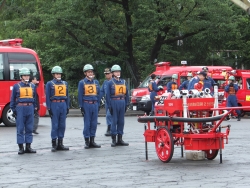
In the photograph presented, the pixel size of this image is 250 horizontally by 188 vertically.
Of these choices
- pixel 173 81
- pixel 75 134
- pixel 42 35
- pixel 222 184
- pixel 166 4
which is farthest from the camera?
pixel 42 35

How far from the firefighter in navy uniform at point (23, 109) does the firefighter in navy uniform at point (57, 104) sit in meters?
0.44

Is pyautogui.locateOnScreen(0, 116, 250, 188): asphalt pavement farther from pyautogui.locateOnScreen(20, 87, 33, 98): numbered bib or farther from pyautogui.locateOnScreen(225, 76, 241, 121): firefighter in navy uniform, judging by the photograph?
pyautogui.locateOnScreen(225, 76, 241, 121): firefighter in navy uniform

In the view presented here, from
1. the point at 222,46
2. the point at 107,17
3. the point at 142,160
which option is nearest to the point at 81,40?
the point at 107,17

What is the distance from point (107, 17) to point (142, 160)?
72.3ft

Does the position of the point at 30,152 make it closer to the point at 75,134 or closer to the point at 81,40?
the point at 75,134

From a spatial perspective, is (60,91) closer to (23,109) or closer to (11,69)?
(23,109)

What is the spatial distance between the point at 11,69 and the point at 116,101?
400 inches

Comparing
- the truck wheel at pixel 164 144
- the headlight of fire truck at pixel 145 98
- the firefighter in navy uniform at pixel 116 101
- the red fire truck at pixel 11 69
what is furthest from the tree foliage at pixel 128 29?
the truck wheel at pixel 164 144

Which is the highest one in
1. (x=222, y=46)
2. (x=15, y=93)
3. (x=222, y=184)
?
(x=222, y=46)

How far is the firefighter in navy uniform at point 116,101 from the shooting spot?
1644 cm

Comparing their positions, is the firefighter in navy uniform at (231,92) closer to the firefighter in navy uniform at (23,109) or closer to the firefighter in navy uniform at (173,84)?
the firefighter in navy uniform at (173,84)

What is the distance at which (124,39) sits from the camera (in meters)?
35.4

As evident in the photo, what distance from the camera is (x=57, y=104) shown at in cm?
1584

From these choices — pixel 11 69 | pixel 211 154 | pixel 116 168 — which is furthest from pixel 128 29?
pixel 116 168
